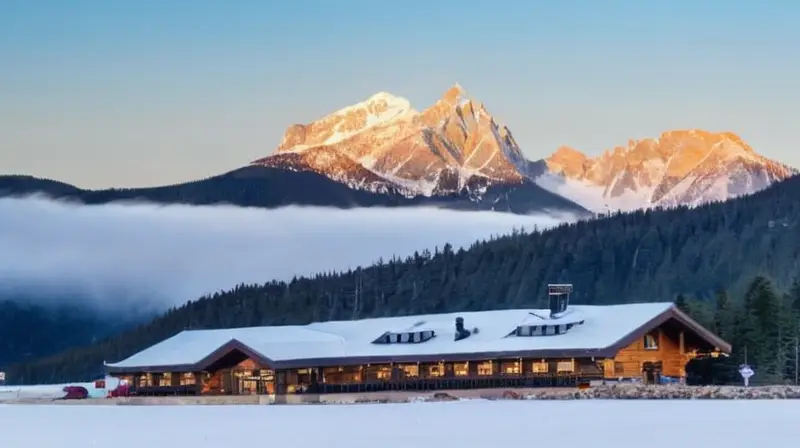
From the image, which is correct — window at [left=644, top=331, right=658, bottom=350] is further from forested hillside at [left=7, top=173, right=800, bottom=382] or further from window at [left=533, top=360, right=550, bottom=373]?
forested hillside at [left=7, top=173, right=800, bottom=382]

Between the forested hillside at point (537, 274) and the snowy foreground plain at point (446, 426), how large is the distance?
10174cm

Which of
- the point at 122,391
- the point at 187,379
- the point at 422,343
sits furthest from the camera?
the point at 122,391

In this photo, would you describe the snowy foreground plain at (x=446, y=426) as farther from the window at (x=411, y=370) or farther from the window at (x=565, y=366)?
the window at (x=411, y=370)

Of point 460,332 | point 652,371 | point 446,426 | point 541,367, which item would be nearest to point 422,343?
point 460,332

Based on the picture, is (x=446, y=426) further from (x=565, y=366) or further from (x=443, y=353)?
(x=443, y=353)

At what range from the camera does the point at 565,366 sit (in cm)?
7800

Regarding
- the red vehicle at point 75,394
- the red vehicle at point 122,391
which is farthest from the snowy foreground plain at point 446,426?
the red vehicle at point 75,394

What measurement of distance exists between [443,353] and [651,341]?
1106cm

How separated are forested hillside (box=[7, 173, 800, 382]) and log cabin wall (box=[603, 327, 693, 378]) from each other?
84.4 metres

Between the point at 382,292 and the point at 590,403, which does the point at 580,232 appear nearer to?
the point at 382,292

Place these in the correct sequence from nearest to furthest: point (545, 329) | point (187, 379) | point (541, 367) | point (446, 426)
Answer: point (446, 426) < point (541, 367) < point (545, 329) < point (187, 379)

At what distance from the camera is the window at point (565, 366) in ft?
254

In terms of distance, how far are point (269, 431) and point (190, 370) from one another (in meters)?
42.0

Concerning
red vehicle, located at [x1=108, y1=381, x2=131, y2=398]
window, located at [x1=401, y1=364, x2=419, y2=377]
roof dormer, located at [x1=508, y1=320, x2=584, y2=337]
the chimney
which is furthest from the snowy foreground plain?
red vehicle, located at [x1=108, y1=381, x2=131, y2=398]
